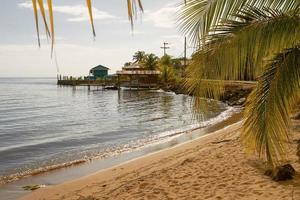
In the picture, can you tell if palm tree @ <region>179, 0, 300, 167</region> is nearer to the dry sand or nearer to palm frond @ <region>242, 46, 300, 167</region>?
palm frond @ <region>242, 46, 300, 167</region>

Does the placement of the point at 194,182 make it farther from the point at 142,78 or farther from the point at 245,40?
the point at 142,78

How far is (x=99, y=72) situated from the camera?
8431cm

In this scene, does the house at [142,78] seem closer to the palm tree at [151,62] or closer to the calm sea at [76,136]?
→ the palm tree at [151,62]

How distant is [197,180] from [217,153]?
2.72 metres

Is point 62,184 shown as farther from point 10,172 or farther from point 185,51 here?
point 185,51

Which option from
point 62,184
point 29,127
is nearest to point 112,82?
point 29,127

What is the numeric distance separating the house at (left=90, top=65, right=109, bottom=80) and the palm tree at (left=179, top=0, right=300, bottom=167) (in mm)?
80658

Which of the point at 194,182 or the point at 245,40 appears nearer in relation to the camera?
the point at 245,40

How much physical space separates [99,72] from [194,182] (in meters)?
77.7

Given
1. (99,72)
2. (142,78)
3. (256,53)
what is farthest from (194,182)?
(99,72)

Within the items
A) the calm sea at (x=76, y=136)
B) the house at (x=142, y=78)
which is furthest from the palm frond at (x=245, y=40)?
the house at (x=142, y=78)

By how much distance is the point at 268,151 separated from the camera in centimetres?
390

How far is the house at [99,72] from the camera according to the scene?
84.0m

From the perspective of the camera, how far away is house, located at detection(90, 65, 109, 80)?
84000mm
